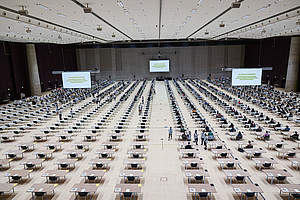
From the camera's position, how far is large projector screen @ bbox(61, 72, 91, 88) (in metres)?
23.4

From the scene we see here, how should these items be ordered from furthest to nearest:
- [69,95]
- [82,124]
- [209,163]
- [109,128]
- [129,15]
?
[69,95], [82,124], [109,128], [129,15], [209,163]

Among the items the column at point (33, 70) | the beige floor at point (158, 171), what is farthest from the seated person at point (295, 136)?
the column at point (33, 70)

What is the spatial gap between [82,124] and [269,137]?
16630 millimetres

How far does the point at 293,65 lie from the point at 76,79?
35.5 meters

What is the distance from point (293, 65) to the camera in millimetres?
35375

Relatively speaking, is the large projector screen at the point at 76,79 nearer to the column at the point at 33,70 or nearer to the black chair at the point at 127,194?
the black chair at the point at 127,194

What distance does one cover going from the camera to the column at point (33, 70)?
124 ft

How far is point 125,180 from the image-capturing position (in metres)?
10.7

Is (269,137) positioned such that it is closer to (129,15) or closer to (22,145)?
(129,15)

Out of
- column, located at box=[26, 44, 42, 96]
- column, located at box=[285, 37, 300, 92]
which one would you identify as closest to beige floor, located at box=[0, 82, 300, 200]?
column, located at box=[285, 37, 300, 92]

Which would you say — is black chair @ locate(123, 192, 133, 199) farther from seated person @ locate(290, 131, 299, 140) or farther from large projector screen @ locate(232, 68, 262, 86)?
large projector screen @ locate(232, 68, 262, 86)

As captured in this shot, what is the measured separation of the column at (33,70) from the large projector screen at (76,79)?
18843mm

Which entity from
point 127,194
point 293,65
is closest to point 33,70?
point 127,194

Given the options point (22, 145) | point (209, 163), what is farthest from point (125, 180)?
point (22, 145)
